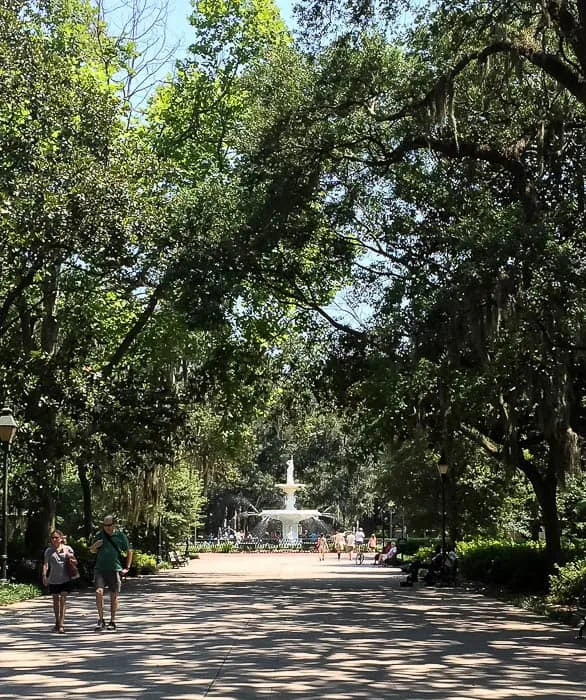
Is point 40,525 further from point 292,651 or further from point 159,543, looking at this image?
point 292,651

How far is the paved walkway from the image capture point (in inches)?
359

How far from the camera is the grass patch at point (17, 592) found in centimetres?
2000

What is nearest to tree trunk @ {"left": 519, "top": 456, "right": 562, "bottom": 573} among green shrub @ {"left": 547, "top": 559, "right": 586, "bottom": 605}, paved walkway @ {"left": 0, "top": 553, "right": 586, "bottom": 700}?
green shrub @ {"left": 547, "top": 559, "right": 586, "bottom": 605}

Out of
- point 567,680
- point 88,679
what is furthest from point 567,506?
point 88,679

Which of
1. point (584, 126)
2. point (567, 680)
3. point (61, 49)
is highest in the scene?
point (61, 49)

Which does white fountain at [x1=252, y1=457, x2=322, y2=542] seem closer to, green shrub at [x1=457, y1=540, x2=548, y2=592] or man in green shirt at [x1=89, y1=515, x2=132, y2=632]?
green shrub at [x1=457, y1=540, x2=548, y2=592]

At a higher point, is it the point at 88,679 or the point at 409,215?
the point at 409,215

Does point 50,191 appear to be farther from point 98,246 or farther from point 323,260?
point 323,260

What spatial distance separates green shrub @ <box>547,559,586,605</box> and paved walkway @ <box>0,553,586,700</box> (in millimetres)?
1025

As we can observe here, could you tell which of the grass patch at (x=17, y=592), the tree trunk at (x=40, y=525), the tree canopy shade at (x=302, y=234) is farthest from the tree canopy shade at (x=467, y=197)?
the tree trunk at (x=40, y=525)

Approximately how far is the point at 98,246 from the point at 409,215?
708 cm

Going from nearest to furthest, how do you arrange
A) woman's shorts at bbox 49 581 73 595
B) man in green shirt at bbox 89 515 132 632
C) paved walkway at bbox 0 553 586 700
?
paved walkway at bbox 0 553 586 700, woman's shorts at bbox 49 581 73 595, man in green shirt at bbox 89 515 132 632

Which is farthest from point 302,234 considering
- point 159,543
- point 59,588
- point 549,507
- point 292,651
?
point 159,543

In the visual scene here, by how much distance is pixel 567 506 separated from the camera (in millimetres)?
34094
